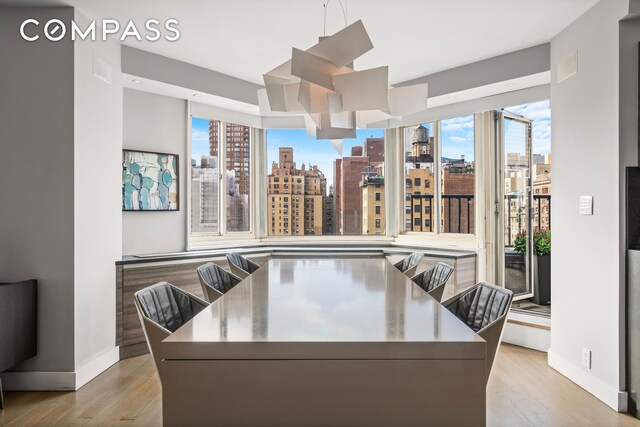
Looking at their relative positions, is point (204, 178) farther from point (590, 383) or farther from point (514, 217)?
point (590, 383)

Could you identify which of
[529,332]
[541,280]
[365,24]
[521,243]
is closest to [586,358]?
[529,332]

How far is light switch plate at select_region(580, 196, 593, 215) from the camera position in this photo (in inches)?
134

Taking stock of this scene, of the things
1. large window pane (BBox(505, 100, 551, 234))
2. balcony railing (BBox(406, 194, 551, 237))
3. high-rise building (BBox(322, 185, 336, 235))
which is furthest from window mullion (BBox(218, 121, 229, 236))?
large window pane (BBox(505, 100, 551, 234))

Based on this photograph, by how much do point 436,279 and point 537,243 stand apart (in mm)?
2388

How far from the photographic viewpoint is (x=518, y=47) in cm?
431

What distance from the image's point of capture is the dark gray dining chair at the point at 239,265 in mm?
3930

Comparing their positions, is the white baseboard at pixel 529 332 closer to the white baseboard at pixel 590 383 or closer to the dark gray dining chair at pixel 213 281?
the white baseboard at pixel 590 383

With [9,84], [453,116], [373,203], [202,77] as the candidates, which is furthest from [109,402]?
[453,116]

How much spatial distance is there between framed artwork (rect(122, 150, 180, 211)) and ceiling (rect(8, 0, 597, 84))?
1.04 metres

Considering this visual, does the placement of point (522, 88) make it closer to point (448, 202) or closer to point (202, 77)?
point (448, 202)

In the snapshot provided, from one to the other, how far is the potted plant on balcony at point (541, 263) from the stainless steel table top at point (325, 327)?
119 inches

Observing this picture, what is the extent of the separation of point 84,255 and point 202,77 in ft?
7.51

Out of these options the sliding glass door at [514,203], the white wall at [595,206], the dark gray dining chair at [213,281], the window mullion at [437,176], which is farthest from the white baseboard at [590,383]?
the dark gray dining chair at [213,281]

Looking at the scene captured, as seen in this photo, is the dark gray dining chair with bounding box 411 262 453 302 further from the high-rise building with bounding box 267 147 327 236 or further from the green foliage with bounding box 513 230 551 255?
the high-rise building with bounding box 267 147 327 236
